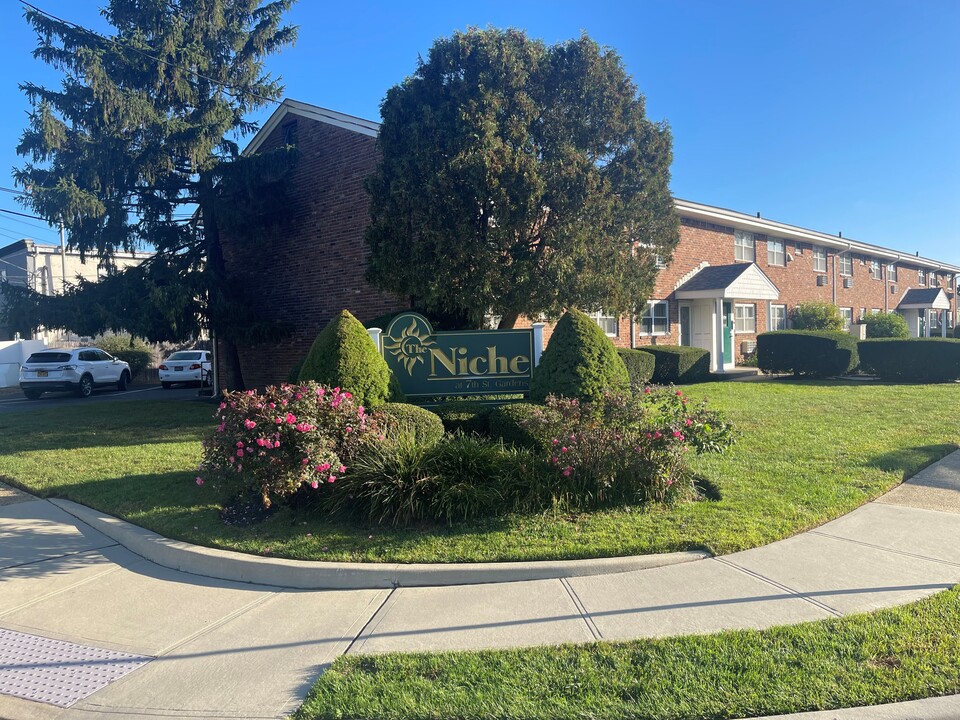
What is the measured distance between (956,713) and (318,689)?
10.1 ft

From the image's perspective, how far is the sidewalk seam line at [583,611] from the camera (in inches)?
150

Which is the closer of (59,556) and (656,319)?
(59,556)

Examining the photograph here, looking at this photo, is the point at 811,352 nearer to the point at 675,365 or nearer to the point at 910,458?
the point at 675,365

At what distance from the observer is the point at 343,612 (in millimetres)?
4348

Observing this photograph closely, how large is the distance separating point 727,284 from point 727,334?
261 cm

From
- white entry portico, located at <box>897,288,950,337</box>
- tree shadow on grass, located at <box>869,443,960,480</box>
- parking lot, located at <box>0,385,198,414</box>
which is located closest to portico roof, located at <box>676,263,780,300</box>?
tree shadow on grass, located at <box>869,443,960,480</box>

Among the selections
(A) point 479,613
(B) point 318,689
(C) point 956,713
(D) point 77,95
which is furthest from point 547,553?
(D) point 77,95

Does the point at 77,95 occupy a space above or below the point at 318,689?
above

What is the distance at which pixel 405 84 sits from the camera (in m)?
11.1

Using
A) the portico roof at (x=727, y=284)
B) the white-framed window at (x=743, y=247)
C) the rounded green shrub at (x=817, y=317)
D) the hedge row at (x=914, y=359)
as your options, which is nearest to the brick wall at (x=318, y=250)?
the portico roof at (x=727, y=284)

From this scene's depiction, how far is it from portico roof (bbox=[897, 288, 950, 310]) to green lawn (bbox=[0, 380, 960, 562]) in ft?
86.9

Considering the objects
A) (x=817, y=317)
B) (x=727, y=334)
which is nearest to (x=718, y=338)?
(x=727, y=334)

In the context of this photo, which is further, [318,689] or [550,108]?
[550,108]

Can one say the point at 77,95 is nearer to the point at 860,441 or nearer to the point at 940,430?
the point at 860,441
